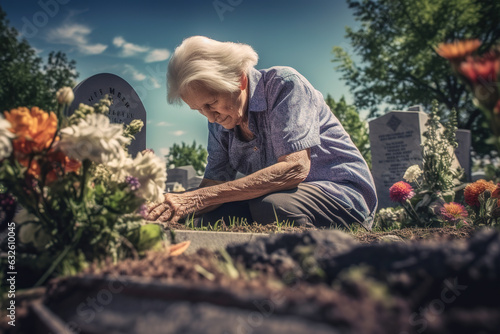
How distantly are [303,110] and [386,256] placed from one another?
6.79 ft

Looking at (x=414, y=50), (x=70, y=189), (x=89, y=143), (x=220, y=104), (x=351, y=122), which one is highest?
(x=414, y=50)

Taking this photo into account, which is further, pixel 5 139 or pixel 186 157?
pixel 186 157

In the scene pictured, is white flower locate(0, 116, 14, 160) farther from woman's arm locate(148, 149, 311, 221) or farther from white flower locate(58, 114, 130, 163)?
woman's arm locate(148, 149, 311, 221)

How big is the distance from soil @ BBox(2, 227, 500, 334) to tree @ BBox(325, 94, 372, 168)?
1534 centimetres

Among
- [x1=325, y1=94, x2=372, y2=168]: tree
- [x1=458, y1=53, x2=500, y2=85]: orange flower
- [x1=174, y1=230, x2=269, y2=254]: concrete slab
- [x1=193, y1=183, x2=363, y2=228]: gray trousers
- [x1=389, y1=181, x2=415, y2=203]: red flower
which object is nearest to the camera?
[x1=458, y1=53, x2=500, y2=85]: orange flower

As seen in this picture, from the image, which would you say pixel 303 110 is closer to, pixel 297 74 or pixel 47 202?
pixel 297 74

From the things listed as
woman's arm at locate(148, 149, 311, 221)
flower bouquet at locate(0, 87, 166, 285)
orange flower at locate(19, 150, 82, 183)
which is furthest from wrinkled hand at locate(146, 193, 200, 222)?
orange flower at locate(19, 150, 82, 183)

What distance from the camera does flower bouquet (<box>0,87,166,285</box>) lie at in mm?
1172

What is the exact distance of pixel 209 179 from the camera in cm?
373

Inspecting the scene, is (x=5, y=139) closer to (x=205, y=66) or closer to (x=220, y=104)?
(x=205, y=66)

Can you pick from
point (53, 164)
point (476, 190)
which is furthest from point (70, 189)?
point (476, 190)

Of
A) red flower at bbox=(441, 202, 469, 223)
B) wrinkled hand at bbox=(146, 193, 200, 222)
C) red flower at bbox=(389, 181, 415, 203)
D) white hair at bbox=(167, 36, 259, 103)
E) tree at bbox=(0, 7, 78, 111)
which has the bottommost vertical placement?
red flower at bbox=(441, 202, 469, 223)

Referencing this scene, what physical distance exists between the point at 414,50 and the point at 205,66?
1825cm

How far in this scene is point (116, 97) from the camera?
4238 millimetres
